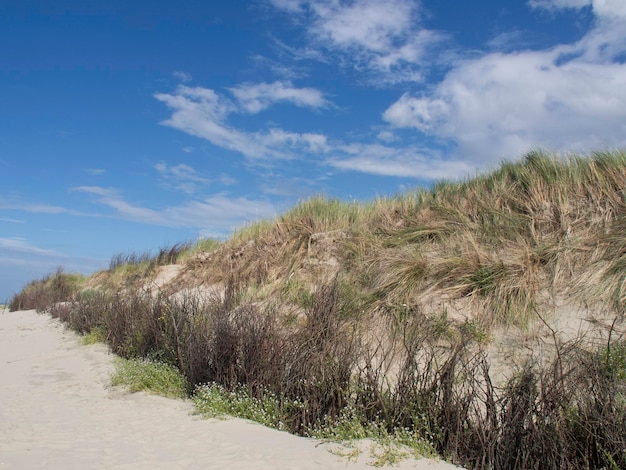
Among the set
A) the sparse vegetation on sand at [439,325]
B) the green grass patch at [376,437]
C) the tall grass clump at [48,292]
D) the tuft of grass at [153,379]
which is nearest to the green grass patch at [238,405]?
the sparse vegetation on sand at [439,325]

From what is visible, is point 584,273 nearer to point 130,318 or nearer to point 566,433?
point 566,433

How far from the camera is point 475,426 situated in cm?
445

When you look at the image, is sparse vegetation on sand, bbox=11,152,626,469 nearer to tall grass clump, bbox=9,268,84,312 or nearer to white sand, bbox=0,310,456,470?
white sand, bbox=0,310,456,470

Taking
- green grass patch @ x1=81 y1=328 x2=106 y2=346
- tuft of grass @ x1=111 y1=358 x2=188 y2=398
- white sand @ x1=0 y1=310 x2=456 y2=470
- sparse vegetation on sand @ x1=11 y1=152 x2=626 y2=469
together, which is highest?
sparse vegetation on sand @ x1=11 y1=152 x2=626 y2=469

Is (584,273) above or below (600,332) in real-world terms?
above

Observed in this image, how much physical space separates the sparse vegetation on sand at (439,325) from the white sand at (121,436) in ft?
1.14

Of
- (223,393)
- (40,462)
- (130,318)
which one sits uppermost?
(130,318)

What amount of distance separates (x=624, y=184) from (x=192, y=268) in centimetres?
1271

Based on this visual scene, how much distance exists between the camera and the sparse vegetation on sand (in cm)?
414

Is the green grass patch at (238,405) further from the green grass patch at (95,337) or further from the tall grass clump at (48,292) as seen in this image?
the tall grass clump at (48,292)

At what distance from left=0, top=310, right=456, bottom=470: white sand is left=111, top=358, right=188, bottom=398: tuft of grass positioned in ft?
0.51

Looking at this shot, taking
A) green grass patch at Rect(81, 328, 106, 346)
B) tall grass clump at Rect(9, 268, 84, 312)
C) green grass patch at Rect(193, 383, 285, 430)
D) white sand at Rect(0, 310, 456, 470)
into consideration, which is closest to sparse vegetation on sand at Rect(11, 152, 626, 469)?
green grass patch at Rect(193, 383, 285, 430)

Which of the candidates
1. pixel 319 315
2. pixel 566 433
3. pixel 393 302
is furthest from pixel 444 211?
pixel 566 433

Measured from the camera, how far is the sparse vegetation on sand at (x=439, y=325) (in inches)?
163
